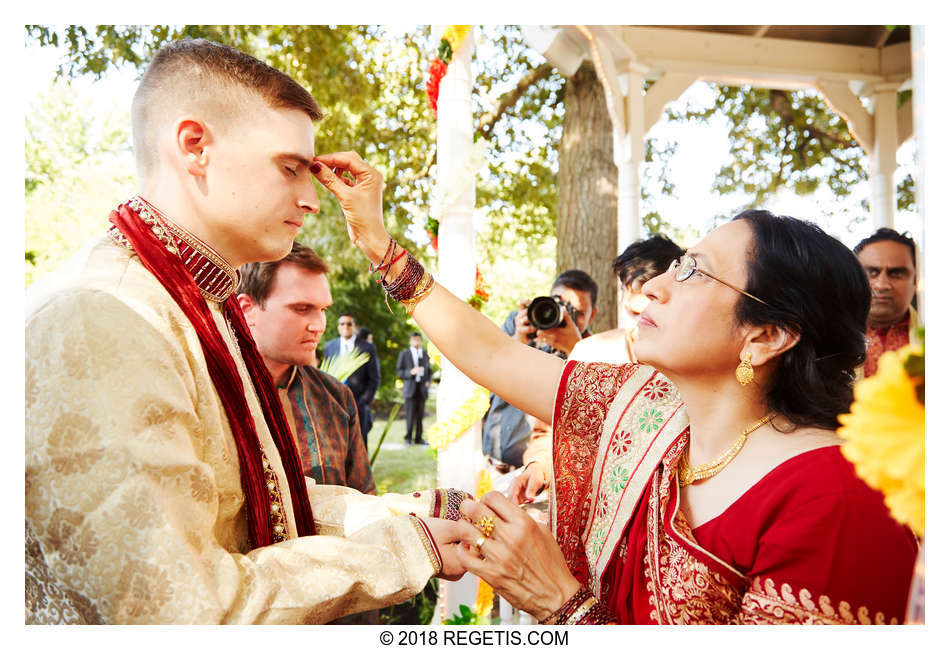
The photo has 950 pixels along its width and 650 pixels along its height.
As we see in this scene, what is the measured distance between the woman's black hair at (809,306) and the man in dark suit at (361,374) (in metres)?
5.88

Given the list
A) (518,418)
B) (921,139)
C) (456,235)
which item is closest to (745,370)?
(921,139)

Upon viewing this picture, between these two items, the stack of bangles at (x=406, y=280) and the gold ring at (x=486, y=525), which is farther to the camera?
the stack of bangles at (x=406, y=280)

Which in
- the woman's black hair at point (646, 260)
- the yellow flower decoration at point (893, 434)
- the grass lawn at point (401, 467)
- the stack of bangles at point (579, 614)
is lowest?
the grass lawn at point (401, 467)

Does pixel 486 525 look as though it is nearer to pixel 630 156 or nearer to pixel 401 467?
pixel 630 156

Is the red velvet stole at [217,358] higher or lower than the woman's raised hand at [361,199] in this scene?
lower

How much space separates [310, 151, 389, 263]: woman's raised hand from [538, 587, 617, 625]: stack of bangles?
1103mm

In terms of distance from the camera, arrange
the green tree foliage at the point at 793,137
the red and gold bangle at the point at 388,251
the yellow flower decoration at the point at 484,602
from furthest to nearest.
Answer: the green tree foliage at the point at 793,137 < the yellow flower decoration at the point at 484,602 < the red and gold bangle at the point at 388,251

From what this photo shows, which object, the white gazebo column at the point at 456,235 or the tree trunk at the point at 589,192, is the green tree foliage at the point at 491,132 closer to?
the tree trunk at the point at 589,192

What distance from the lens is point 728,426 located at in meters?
1.86

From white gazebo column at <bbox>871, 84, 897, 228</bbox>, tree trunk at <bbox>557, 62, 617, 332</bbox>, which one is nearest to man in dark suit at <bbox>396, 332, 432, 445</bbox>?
tree trunk at <bbox>557, 62, 617, 332</bbox>

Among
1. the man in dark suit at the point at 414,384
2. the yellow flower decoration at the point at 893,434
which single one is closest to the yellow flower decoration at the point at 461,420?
the yellow flower decoration at the point at 893,434

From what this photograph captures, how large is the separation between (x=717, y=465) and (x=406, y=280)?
1041mm

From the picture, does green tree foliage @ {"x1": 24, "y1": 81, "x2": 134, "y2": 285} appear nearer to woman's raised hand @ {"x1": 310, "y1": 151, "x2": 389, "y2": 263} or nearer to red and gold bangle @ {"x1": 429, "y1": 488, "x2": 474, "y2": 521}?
Answer: woman's raised hand @ {"x1": 310, "y1": 151, "x2": 389, "y2": 263}

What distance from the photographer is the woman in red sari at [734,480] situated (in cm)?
154
